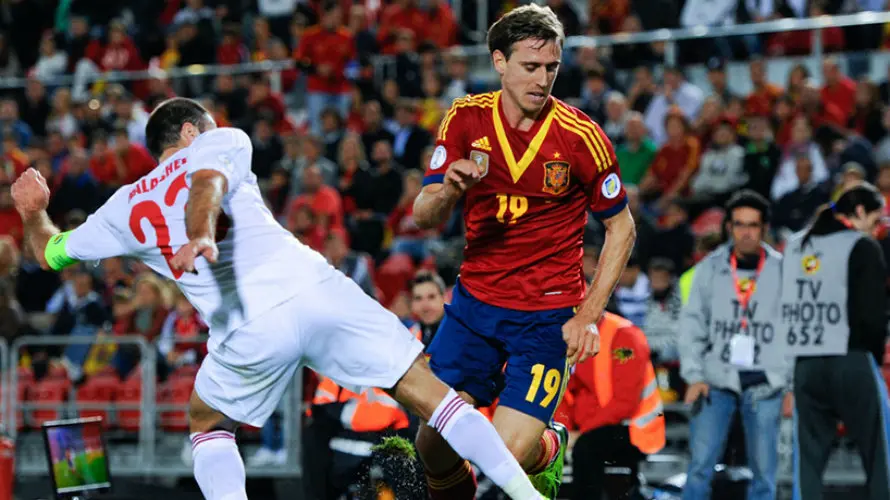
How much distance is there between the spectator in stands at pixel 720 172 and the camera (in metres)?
14.0

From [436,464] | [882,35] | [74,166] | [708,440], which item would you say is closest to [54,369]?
[74,166]

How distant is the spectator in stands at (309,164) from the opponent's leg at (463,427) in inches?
399

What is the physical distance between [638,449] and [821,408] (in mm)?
1299

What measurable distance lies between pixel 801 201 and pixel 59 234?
8.67 m

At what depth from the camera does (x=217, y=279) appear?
6.16m

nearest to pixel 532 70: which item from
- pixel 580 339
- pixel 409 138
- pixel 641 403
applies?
pixel 580 339

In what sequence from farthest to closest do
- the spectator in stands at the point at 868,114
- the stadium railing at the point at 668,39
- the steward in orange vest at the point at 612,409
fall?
the stadium railing at the point at 668,39 < the spectator in stands at the point at 868,114 < the steward in orange vest at the point at 612,409

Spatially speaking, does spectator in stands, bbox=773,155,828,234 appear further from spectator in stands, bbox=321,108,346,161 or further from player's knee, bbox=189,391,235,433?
player's knee, bbox=189,391,235,433

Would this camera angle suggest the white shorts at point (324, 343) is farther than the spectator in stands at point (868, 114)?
No

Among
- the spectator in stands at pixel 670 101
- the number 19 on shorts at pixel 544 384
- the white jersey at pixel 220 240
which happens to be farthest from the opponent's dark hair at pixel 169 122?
the spectator in stands at pixel 670 101

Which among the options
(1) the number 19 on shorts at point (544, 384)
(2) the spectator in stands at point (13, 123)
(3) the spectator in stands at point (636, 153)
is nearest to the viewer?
(1) the number 19 on shorts at point (544, 384)

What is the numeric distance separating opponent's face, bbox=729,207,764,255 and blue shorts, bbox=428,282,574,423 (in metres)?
3.55

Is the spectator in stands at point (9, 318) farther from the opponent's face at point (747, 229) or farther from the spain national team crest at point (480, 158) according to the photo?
the spain national team crest at point (480, 158)

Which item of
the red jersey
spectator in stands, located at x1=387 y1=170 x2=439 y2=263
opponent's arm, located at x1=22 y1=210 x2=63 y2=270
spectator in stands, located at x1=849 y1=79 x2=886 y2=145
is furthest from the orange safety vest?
spectator in stands, located at x1=849 y1=79 x2=886 y2=145
